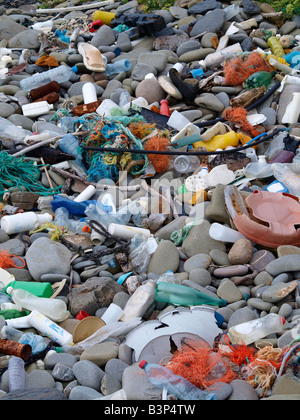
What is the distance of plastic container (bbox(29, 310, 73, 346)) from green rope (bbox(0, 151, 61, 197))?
6.42 feet

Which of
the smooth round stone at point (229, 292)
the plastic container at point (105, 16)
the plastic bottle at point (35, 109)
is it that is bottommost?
the smooth round stone at point (229, 292)

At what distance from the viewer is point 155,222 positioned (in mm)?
4668

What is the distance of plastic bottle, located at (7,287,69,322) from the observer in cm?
354

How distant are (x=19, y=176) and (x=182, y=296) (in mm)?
2481

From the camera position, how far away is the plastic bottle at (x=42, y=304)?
3537mm

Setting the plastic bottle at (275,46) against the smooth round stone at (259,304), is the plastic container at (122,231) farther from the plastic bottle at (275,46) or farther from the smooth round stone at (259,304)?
the plastic bottle at (275,46)

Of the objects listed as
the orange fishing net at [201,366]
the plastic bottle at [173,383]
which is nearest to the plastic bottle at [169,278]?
the orange fishing net at [201,366]

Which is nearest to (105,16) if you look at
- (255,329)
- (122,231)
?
(122,231)

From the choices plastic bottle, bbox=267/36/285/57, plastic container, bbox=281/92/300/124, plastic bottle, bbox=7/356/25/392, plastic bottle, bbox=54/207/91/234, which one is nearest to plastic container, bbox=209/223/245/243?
plastic bottle, bbox=54/207/91/234

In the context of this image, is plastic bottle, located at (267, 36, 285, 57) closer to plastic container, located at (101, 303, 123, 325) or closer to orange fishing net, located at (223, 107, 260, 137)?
→ orange fishing net, located at (223, 107, 260, 137)

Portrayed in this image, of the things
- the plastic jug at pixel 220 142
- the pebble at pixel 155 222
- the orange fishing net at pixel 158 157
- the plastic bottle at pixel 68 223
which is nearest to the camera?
the pebble at pixel 155 222

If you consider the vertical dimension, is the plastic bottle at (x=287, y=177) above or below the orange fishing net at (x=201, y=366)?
below

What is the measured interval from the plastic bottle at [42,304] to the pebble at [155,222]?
0.29 feet

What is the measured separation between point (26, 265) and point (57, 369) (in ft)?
4.32
